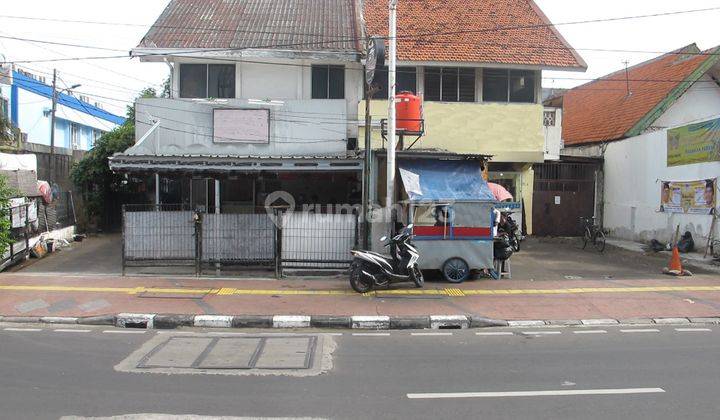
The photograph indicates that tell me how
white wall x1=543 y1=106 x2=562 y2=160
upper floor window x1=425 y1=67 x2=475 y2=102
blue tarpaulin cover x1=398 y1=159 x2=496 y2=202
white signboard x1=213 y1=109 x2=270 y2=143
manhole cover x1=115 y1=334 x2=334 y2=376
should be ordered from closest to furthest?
manhole cover x1=115 y1=334 x2=334 y2=376
blue tarpaulin cover x1=398 y1=159 x2=496 y2=202
white signboard x1=213 y1=109 x2=270 y2=143
upper floor window x1=425 y1=67 x2=475 y2=102
white wall x1=543 y1=106 x2=562 y2=160

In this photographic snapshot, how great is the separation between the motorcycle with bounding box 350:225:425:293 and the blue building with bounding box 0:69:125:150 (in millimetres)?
22593

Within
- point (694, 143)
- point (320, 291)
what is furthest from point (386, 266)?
point (694, 143)

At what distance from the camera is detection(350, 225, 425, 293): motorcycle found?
1043cm

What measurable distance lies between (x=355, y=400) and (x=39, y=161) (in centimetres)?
1743

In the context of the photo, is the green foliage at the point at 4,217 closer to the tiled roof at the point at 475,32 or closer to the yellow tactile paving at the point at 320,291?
the yellow tactile paving at the point at 320,291

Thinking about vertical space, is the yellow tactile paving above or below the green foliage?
below

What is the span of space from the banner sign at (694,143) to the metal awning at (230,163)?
10228 millimetres

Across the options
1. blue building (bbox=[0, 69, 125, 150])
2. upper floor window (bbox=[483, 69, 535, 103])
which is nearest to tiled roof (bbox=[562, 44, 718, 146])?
upper floor window (bbox=[483, 69, 535, 103])

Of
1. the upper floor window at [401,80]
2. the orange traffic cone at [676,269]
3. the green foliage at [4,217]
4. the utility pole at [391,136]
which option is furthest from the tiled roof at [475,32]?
the green foliage at [4,217]

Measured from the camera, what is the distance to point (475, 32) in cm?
1855

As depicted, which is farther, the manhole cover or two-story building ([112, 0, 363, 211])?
two-story building ([112, 0, 363, 211])

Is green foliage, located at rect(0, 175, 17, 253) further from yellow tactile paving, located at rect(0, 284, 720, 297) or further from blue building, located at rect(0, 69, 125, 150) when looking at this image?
blue building, located at rect(0, 69, 125, 150)

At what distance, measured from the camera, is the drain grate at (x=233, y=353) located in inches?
245

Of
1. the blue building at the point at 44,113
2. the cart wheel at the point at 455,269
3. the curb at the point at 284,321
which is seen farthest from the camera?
the blue building at the point at 44,113
